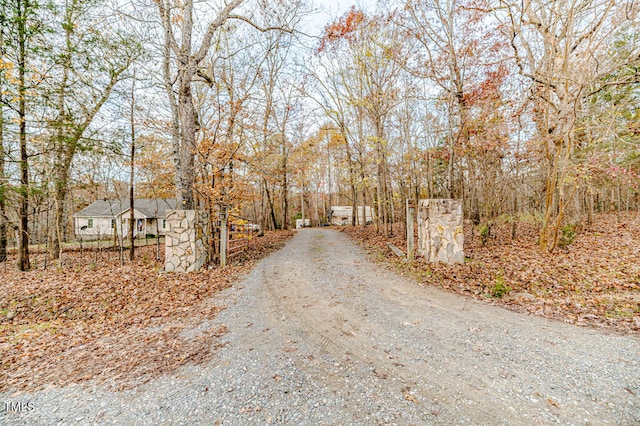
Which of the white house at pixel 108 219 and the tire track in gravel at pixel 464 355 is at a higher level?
the white house at pixel 108 219

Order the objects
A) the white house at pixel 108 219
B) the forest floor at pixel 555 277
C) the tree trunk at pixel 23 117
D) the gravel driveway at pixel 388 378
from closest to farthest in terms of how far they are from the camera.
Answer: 1. the gravel driveway at pixel 388 378
2. the forest floor at pixel 555 277
3. the tree trunk at pixel 23 117
4. the white house at pixel 108 219

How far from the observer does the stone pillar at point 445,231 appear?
→ 656 centimetres

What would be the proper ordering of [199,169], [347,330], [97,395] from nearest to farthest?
[97,395] < [347,330] < [199,169]

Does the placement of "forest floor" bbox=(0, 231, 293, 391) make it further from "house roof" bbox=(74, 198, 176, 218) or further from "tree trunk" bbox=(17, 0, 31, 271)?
"house roof" bbox=(74, 198, 176, 218)

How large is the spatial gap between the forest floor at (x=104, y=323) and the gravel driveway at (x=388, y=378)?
0.32 meters

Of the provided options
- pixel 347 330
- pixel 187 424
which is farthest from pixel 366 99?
pixel 187 424

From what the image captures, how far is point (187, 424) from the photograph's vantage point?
81.3 inches

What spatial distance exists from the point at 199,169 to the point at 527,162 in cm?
1015

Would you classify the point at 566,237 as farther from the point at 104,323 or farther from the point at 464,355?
the point at 104,323

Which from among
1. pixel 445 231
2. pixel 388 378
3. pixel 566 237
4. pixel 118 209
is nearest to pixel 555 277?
pixel 445 231

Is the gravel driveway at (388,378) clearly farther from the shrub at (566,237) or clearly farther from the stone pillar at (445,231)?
the shrub at (566,237)

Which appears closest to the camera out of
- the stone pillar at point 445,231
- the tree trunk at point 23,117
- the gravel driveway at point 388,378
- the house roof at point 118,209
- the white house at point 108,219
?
the gravel driveway at point 388,378

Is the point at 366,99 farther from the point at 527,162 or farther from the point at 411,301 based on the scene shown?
the point at 411,301

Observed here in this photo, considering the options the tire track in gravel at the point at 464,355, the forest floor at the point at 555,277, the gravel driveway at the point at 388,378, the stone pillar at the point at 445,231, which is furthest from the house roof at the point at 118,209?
the gravel driveway at the point at 388,378
